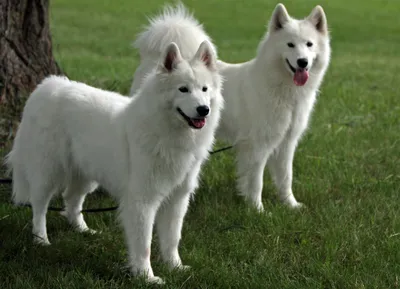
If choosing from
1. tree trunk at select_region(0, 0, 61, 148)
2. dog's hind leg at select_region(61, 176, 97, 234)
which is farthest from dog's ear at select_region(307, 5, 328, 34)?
tree trunk at select_region(0, 0, 61, 148)

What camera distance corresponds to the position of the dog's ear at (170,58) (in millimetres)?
3580

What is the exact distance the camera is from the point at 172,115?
3.58 metres

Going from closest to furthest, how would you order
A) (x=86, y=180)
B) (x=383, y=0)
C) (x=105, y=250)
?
(x=105, y=250) → (x=86, y=180) → (x=383, y=0)

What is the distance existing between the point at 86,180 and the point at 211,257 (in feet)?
3.78

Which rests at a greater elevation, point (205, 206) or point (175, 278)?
point (175, 278)

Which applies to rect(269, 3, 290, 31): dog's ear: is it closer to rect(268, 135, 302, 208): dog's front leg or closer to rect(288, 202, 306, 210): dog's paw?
rect(268, 135, 302, 208): dog's front leg

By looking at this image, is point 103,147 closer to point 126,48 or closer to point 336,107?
point 336,107

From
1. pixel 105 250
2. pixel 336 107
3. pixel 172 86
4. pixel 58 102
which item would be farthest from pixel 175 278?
pixel 336 107

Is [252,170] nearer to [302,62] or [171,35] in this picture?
[302,62]

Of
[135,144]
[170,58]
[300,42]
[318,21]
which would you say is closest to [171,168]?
[135,144]

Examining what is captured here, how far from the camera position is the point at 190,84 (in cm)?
355

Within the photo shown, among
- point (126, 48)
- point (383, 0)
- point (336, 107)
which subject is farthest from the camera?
point (383, 0)

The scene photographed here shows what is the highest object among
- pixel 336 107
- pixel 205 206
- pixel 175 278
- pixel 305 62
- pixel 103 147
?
pixel 305 62

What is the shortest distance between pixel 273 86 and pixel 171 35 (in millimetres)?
1003
